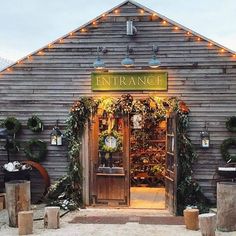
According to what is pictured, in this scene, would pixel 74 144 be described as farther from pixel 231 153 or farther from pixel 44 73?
pixel 231 153

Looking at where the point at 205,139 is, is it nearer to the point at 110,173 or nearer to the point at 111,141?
the point at 111,141

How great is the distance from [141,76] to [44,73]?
2566 millimetres

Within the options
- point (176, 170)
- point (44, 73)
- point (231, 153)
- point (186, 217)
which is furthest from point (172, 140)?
point (44, 73)

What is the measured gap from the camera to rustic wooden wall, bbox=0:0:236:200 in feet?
40.0

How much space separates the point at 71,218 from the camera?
11.1 m

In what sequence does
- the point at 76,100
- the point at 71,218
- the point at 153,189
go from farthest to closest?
1. the point at 153,189
2. the point at 76,100
3. the point at 71,218

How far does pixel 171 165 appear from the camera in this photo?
39.1 feet

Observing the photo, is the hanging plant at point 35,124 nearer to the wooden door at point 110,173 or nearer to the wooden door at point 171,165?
the wooden door at point 110,173

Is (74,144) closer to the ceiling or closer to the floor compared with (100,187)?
closer to the ceiling

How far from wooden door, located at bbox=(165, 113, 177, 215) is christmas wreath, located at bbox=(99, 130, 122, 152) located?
1255 mm

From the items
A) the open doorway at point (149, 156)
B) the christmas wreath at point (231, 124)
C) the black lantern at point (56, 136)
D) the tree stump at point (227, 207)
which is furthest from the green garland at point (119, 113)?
the open doorway at point (149, 156)

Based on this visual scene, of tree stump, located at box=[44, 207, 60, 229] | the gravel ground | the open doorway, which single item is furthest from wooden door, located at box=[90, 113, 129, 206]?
the open doorway

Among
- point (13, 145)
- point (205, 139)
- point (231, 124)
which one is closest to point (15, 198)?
point (13, 145)

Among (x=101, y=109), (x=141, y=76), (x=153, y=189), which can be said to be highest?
(x=141, y=76)
